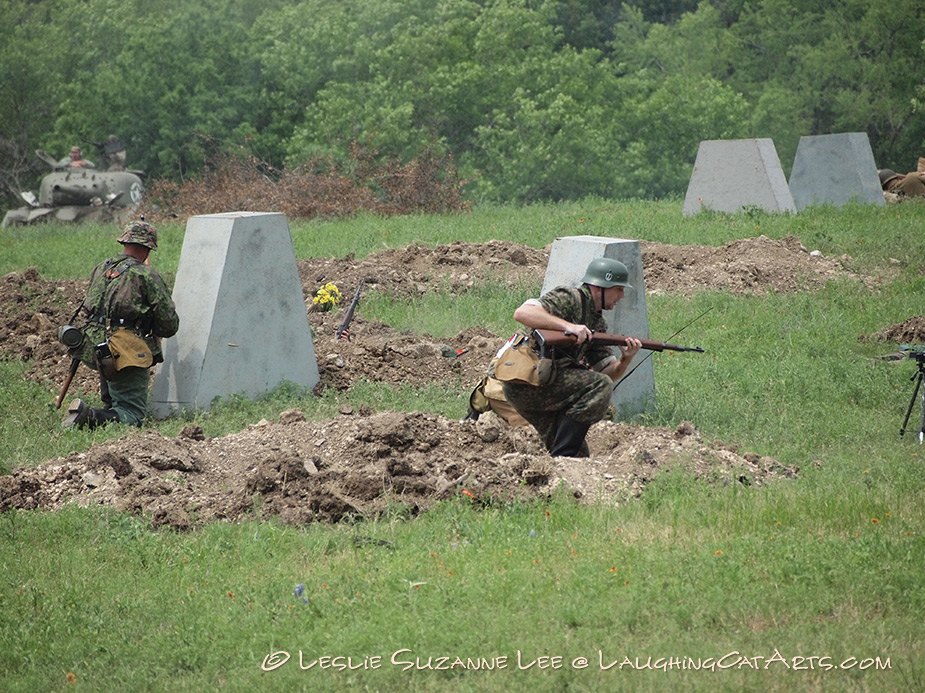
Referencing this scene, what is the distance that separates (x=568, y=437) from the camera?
759cm

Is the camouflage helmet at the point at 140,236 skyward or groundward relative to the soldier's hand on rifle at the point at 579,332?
groundward

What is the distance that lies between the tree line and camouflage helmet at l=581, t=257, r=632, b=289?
26.4 metres

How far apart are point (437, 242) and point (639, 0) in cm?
3328

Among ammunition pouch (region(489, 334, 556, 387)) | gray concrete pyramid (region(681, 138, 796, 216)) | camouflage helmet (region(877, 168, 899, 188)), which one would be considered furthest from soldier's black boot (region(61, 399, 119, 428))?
camouflage helmet (region(877, 168, 899, 188))

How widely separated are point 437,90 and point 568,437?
30640 mm

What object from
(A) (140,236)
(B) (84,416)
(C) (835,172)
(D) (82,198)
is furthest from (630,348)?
(D) (82,198)

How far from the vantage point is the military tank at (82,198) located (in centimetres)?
2491

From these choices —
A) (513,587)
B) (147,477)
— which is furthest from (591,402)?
(147,477)

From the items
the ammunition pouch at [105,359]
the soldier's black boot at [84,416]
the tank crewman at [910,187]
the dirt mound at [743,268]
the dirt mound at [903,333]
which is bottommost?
the tank crewman at [910,187]

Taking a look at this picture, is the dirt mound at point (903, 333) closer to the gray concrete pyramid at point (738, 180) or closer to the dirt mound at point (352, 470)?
Result: the dirt mound at point (352, 470)

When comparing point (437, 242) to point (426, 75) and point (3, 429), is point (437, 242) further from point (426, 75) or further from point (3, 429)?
point (426, 75)

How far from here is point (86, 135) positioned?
1452 inches

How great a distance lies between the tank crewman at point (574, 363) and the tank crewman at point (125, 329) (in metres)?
3.00

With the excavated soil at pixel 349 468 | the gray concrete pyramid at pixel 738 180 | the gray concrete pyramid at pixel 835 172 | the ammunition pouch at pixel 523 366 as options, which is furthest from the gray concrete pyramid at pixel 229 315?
the gray concrete pyramid at pixel 835 172
